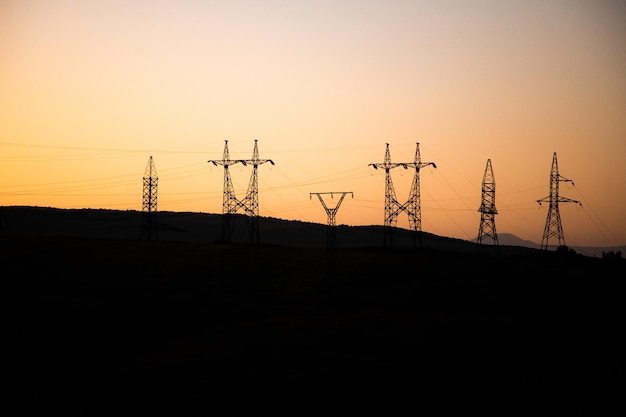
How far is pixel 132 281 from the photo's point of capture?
231 feet

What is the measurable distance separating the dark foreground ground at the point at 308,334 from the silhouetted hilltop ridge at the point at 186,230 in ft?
208

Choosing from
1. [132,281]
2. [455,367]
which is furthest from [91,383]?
[132,281]

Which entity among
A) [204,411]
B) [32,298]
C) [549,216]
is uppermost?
[549,216]

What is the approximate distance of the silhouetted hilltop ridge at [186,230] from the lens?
5822 inches

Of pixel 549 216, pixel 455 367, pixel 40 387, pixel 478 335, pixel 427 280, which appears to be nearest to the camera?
pixel 40 387

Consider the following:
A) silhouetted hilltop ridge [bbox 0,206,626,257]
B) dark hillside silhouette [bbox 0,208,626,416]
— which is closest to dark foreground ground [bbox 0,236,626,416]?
dark hillside silhouette [bbox 0,208,626,416]

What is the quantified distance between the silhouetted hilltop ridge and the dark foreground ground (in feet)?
208

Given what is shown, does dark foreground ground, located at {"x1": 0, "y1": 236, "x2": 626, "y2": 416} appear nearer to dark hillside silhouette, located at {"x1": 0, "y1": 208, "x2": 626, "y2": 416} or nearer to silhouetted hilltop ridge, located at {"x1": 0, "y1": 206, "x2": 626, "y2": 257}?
dark hillside silhouette, located at {"x1": 0, "y1": 208, "x2": 626, "y2": 416}

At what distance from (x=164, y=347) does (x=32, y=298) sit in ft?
57.3

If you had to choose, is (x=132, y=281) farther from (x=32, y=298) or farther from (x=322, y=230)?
→ (x=322, y=230)

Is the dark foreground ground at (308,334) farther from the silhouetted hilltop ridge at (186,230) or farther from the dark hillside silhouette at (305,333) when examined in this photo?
the silhouetted hilltop ridge at (186,230)

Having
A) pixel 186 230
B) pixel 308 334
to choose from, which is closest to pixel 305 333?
pixel 308 334

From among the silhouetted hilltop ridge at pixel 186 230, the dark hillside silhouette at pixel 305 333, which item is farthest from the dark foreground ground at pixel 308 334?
the silhouetted hilltop ridge at pixel 186 230

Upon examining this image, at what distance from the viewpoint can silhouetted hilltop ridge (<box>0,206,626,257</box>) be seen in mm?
147875
